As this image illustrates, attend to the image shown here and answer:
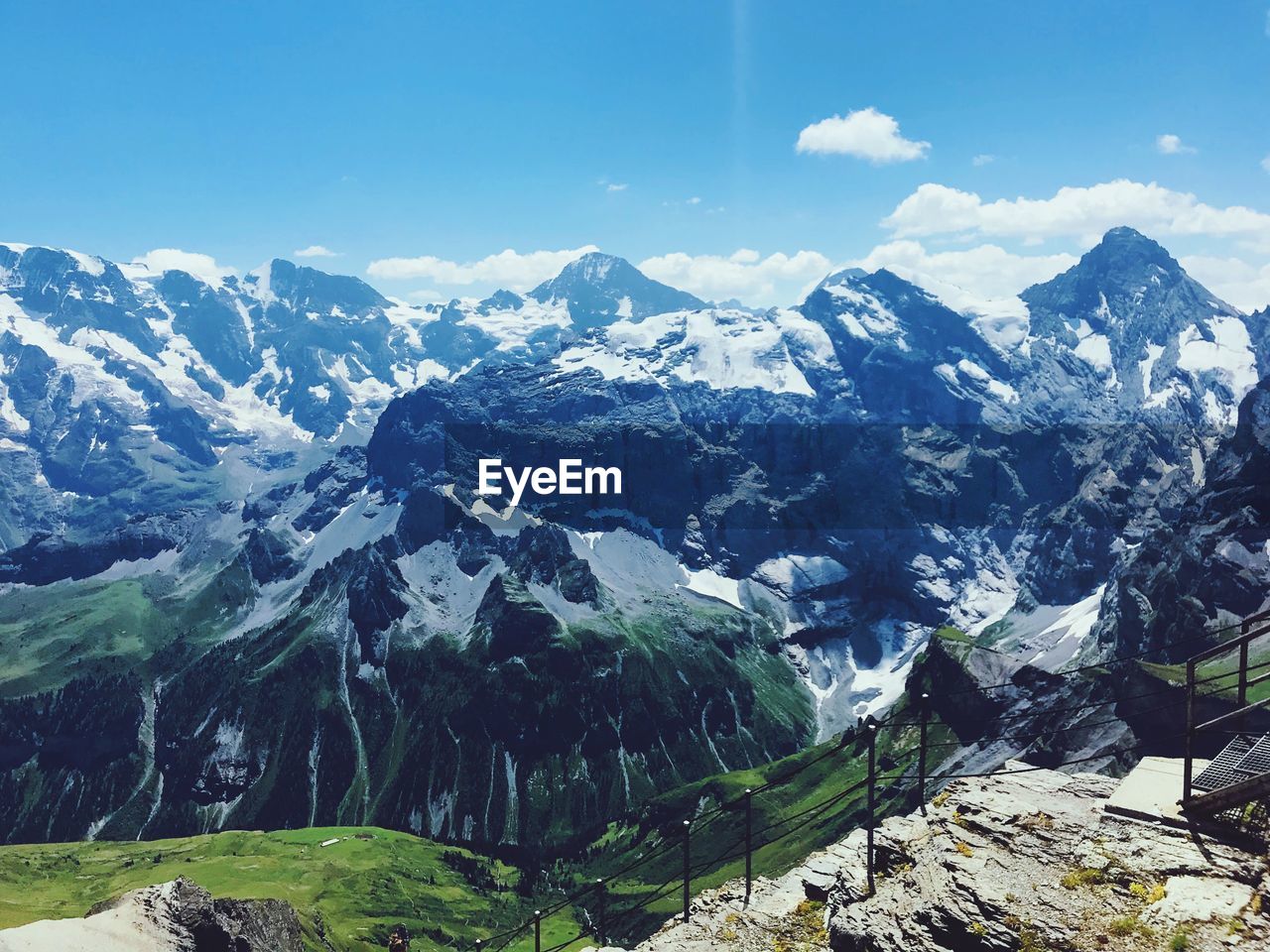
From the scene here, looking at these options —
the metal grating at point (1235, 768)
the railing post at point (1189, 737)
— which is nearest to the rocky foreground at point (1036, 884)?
the railing post at point (1189, 737)

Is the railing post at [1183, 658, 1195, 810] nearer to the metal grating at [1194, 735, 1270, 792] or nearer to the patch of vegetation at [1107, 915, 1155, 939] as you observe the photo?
the metal grating at [1194, 735, 1270, 792]

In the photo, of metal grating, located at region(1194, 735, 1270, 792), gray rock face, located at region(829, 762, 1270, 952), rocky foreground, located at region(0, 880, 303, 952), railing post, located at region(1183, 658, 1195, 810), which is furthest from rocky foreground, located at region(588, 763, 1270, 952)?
rocky foreground, located at region(0, 880, 303, 952)

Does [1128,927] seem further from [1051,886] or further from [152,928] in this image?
[152,928]

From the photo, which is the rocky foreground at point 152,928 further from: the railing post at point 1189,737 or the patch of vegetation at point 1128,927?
the railing post at point 1189,737

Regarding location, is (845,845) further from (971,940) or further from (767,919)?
(971,940)

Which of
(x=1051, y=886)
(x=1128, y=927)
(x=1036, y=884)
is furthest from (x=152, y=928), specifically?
(x=1128, y=927)

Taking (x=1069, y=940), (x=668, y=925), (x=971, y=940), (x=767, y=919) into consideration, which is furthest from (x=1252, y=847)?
(x=668, y=925)
